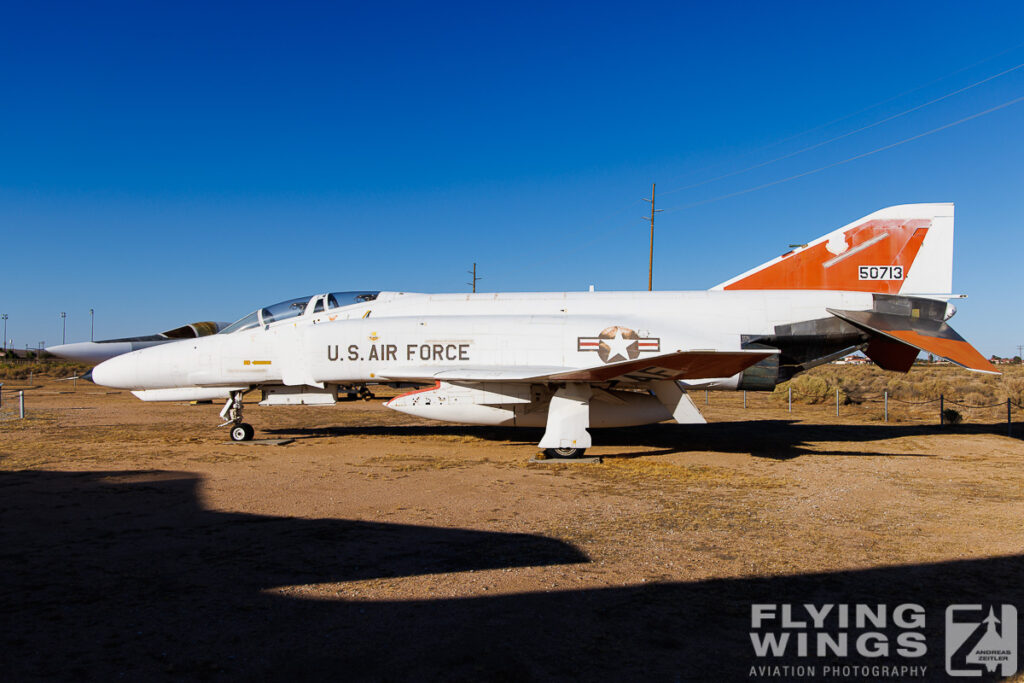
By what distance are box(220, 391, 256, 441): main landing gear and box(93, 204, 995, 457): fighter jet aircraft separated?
0.03 m

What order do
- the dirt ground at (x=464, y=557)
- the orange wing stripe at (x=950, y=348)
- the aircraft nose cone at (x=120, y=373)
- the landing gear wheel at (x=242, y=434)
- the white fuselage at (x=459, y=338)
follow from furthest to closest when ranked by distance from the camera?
the landing gear wheel at (x=242, y=434) → the aircraft nose cone at (x=120, y=373) → the white fuselage at (x=459, y=338) → the orange wing stripe at (x=950, y=348) → the dirt ground at (x=464, y=557)

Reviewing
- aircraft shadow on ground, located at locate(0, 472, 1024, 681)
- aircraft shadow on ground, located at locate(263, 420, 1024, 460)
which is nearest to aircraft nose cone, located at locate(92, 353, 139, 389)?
aircraft shadow on ground, located at locate(263, 420, 1024, 460)

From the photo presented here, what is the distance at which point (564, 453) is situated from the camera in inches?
379

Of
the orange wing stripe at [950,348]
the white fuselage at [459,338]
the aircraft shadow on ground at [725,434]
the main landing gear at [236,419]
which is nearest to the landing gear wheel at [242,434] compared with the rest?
the main landing gear at [236,419]

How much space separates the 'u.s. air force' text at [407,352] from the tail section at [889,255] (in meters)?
6.83

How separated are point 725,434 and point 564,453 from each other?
5401 mm

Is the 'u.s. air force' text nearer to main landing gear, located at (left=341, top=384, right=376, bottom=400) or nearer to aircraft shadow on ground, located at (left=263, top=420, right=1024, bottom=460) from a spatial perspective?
main landing gear, located at (left=341, top=384, right=376, bottom=400)

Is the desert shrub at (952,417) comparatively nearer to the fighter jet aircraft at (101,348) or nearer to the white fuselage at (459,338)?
the white fuselage at (459,338)

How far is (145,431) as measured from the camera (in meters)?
12.9

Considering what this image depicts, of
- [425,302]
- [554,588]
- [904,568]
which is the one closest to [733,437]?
[425,302]

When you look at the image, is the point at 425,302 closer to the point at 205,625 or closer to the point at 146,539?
the point at 146,539

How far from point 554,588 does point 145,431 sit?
12149 millimetres

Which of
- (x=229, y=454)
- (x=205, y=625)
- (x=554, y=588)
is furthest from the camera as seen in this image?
(x=229, y=454)

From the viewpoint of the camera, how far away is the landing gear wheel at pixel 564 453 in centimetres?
961
